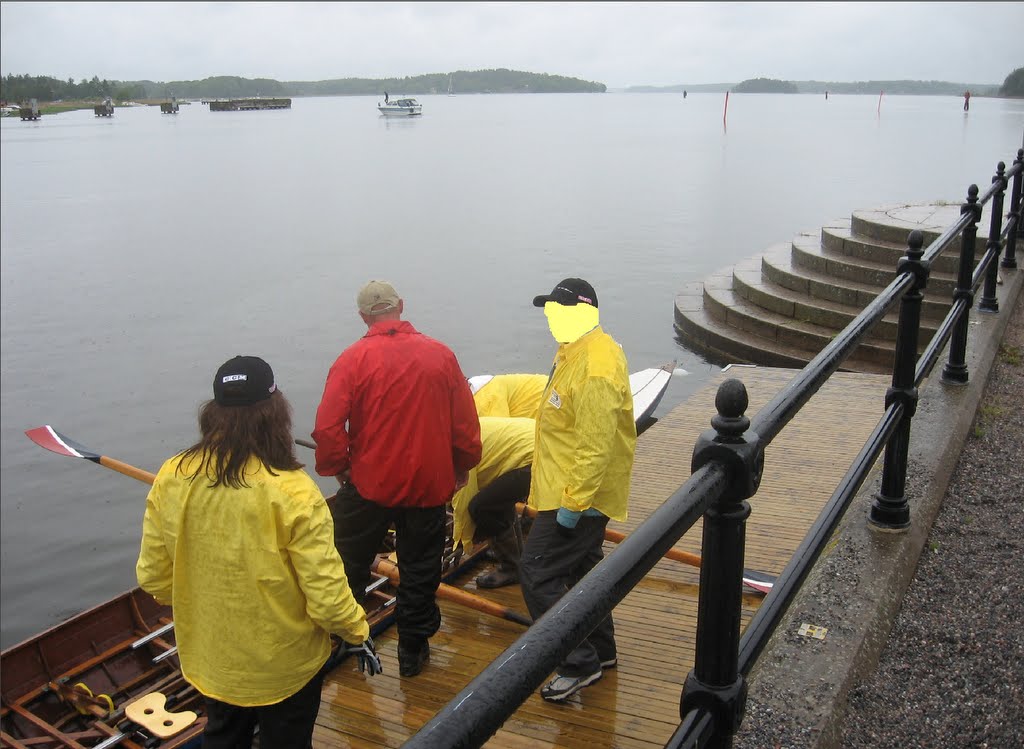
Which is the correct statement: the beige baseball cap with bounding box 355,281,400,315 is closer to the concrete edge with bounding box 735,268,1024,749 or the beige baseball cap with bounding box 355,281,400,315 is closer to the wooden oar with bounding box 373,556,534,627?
the wooden oar with bounding box 373,556,534,627

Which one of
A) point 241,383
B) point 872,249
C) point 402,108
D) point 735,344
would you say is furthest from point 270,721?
point 402,108

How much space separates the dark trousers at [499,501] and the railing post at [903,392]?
194 centimetres

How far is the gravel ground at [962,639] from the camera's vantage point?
2.51 metres

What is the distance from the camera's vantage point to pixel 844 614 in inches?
111

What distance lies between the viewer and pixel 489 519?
4.96 metres

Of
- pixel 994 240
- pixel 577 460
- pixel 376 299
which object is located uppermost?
pixel 994 240

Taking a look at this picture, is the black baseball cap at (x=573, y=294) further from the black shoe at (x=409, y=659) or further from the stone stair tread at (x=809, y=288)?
the stone stair tread at (x=809, y=288)

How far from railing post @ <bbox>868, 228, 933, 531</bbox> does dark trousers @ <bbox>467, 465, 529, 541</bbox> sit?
6.38 ft

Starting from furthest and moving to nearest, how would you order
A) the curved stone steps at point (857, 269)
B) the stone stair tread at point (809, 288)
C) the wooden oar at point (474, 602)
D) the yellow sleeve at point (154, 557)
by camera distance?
the stone stair tread at point (809, 288) < the curved stone steps at point (857, 269) < the wooden oar at point (474, 602) < the yellow sleeve at point (154, 557)

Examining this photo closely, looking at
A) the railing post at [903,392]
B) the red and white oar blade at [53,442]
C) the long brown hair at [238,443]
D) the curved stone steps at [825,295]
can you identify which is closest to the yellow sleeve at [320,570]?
the long brown hair at [238,443]

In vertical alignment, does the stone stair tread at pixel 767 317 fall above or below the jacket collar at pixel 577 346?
below

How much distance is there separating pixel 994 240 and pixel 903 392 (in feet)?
10.5

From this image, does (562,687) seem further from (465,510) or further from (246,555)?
(246,555)

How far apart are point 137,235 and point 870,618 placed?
3987 centimetres
